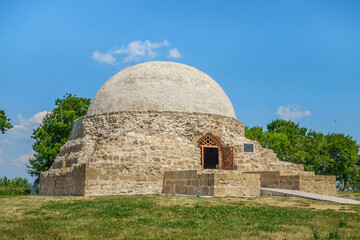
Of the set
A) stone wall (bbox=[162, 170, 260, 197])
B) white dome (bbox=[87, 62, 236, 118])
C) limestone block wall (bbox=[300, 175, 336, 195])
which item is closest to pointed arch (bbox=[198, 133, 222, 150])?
white dome (bbox=[87, 62, 236, 118])

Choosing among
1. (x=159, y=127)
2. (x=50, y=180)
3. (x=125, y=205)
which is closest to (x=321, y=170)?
(x=159, y=127)

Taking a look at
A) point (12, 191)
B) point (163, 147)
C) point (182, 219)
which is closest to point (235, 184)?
point (182, 219)

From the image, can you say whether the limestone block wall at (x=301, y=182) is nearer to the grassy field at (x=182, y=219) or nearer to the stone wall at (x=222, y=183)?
the stone wall at (x=222, y=183)

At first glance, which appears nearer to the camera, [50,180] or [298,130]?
[50,180]

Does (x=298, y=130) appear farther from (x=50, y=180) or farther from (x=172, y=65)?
(x=50, y=180)

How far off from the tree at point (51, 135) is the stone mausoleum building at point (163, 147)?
749 cm

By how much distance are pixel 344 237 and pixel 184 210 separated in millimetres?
4368

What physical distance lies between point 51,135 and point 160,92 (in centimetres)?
1394

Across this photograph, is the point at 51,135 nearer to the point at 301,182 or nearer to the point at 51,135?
the point at 51,135

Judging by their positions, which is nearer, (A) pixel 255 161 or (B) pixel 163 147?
(B) pixel 163 147

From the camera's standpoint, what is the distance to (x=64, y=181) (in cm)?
1819

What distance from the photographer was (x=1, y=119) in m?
26.5

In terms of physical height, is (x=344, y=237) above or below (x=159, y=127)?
below

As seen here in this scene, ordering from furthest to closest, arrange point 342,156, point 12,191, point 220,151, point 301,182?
1. point 342,156
2. point 12,191
3. point 220,151
4. point 301,182
